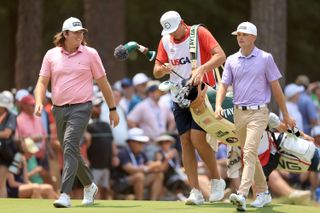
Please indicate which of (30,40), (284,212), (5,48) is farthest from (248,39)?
(5,48)

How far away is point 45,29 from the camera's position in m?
35.3

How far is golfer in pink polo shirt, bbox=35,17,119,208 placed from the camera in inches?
499

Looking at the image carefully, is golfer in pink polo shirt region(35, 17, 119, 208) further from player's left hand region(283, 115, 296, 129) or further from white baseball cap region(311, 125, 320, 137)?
white baseball cap region(311, 125, 320, 137)

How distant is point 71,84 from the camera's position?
12781 mm

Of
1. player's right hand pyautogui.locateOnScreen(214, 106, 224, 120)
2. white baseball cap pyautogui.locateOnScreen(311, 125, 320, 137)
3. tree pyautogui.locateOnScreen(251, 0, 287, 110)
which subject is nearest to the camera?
player's right hand pyautogui.locateOnScreen(214, 106, 224, 120)

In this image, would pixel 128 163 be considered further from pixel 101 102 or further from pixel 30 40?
pixel 30 40

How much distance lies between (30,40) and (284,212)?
13.4 metres

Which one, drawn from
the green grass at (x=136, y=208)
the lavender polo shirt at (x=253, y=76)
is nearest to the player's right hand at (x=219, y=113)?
the lavender polo shirt at (x=253, y=76)

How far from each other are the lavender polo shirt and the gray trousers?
1.74m

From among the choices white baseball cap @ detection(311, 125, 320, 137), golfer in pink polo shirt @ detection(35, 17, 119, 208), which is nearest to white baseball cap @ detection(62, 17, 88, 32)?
golfer in pink polo shirt @ detection(35, 17, 119, 208)

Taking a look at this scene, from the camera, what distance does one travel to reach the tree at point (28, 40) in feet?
81.3

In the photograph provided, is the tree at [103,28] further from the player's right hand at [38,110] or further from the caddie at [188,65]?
the player's right hand at [38,110]

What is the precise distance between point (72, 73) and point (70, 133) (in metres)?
0.66

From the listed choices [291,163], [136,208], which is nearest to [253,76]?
[291,163]
